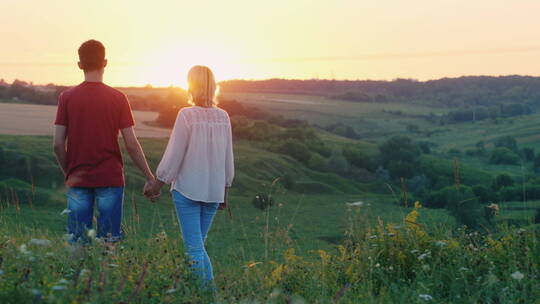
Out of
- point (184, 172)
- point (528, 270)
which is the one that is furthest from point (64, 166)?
point (528, 270)

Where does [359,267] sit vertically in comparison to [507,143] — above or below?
above

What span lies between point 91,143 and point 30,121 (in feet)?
304

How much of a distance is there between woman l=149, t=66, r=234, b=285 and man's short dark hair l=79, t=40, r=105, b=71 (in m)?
0.71

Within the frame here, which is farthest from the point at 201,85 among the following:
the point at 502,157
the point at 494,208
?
the point at 502,157

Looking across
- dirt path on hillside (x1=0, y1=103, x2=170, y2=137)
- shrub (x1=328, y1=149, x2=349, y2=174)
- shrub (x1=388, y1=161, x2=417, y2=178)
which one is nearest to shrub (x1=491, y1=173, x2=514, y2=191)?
shrub (x1=388, y1=161, x2=417, y2=178)

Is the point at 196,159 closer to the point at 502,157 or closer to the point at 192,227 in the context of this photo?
the point at 192,227

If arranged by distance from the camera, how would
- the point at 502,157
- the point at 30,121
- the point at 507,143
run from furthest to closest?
the point at 507,143 < the point at 502,157 < the point at 30,121

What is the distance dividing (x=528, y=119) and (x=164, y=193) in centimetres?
11577

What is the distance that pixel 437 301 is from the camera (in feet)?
15.8

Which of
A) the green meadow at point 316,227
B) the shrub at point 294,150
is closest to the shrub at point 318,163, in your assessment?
the green meadow at point 316,227

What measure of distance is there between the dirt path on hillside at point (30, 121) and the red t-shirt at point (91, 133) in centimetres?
8568

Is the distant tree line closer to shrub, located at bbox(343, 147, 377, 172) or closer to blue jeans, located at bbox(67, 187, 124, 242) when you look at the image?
shrub, located at bbox(343, 147, 377, 172)

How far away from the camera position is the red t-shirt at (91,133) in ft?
17.6

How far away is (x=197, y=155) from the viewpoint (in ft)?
17.6
